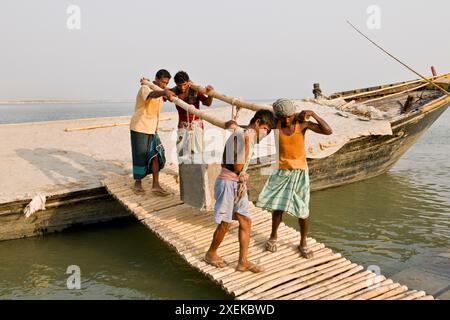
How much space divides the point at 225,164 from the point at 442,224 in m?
4.88

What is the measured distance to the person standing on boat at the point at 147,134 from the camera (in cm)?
544

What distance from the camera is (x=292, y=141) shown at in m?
4.11

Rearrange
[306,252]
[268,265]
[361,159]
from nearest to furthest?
[268,265] < [306,252] < [361,159]

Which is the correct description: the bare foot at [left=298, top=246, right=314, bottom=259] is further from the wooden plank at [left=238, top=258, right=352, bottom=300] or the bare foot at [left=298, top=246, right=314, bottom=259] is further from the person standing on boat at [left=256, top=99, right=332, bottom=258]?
the wooden plank at [left=238, top=258, right=352, bottom=300]

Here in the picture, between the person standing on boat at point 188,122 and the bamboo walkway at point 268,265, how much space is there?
73cm

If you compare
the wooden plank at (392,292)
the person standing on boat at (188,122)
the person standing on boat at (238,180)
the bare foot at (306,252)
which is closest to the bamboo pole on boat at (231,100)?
the person standing on boat at (188,122)

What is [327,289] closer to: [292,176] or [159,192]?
[292,176]

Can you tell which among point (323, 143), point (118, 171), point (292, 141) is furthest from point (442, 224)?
point (118, 171)

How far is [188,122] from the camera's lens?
17.7 ft

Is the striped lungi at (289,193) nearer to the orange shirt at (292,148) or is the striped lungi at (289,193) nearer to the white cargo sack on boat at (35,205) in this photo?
the orange shirt at (292,148)

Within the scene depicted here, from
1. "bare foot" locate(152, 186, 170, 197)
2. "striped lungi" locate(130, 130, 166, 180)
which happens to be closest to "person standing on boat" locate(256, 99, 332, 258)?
"bare foot" locate(152, 186, 170, 197)

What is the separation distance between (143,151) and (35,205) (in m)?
1.56

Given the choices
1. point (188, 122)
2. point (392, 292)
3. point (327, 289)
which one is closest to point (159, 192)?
point (188, 122)

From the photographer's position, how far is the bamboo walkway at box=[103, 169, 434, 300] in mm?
3562
